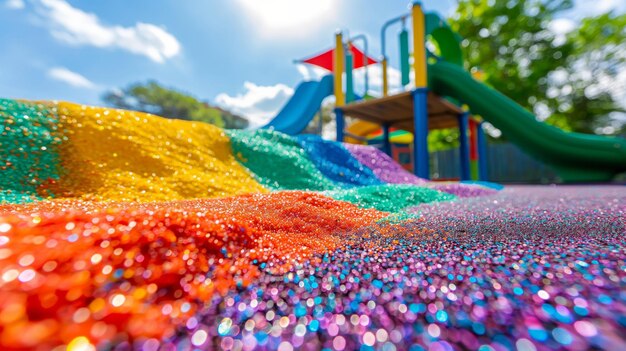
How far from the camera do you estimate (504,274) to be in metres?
0.43

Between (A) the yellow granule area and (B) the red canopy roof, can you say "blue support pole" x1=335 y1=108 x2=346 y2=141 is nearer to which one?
(A) the yellow granule area

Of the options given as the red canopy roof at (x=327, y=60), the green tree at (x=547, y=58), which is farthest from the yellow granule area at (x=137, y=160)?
the green tree at (x=547, y=58)

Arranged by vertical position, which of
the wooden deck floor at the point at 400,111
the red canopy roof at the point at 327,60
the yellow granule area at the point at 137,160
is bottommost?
the yellow granule area at the point at 137,160

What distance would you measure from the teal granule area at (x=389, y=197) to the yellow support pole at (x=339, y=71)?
3198mm

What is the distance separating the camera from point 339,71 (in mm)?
4672

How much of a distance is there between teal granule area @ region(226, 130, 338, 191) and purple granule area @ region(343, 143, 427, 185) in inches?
23.6

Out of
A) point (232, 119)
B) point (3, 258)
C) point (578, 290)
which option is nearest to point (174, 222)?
point (3, 258)

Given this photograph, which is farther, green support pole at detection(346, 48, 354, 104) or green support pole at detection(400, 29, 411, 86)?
green support pole at detection(346, 48, 354, 104)

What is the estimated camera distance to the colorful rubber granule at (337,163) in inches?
84.5

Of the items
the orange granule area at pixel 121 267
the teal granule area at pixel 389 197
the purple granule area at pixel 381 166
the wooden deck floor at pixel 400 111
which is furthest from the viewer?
the wooden deck floor at pixel 400 111

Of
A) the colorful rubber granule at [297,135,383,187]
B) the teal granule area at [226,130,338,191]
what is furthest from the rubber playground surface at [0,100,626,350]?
the colorful rubber granule at [297,135,383,187]

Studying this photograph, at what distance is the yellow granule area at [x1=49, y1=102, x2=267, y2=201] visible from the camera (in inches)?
47.6

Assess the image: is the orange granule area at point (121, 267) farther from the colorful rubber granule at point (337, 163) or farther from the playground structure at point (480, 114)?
the playground structure at point (480, 114)

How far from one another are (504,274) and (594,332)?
0.45ft
